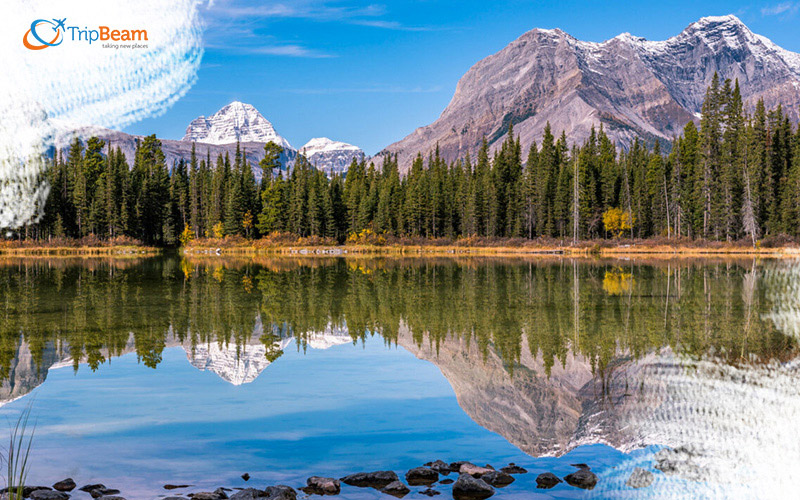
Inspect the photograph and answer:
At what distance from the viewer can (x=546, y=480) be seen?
29.9ft

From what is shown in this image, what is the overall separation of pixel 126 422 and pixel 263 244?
110443 millimetres

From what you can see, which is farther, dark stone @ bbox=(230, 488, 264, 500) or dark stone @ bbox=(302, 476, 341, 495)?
dark stone @ bbox=(302, 476, 341, 495)

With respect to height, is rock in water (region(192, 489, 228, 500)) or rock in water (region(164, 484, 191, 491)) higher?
rock in water (region(192, 489, 228, 500))

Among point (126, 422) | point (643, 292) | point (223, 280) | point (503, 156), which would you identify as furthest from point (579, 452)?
point (503, 156)

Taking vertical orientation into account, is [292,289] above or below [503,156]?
below

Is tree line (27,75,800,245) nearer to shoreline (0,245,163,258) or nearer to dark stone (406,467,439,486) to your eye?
shoreline (0,245,163,258)

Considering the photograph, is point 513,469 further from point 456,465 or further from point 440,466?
point 440,466

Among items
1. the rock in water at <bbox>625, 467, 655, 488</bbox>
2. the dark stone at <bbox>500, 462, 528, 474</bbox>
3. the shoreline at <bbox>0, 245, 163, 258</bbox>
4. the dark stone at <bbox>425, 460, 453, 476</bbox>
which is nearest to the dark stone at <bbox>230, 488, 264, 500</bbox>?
the dark stone at <bbox>425, 460, 453, 476</bbox>

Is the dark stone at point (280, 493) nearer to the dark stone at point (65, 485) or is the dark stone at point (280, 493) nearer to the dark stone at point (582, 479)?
the dark stone at point (65, 485)

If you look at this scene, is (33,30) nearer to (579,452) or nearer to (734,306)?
(734,306)

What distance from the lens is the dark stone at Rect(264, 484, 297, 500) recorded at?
826 cm

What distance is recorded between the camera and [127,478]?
9.19m

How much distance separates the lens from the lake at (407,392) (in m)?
9.73

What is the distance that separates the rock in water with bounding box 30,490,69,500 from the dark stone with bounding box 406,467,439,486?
434cm
